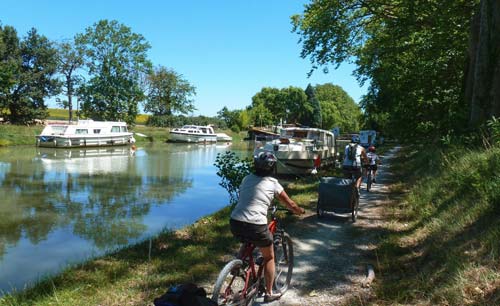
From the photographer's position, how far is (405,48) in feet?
53.0

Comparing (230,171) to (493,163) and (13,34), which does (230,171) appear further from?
(13,34)

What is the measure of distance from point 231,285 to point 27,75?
156ft

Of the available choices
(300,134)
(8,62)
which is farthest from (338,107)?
(300,134)

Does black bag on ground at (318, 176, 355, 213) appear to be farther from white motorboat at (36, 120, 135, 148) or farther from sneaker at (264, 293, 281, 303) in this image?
white motorboat at (36, 120, 135, 148)

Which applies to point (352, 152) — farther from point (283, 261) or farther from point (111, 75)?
point (111, 75)

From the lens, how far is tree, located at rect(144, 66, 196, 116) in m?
66.4

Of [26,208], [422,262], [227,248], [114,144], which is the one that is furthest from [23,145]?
[422,262]

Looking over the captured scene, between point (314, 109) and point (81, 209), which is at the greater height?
point (314, 109)

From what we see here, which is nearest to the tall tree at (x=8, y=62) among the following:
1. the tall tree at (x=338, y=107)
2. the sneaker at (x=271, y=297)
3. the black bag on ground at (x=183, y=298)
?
the sneaker at (x=271, y=297)

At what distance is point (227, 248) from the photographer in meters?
6.91

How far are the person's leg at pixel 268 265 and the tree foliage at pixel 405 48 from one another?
1109 cm

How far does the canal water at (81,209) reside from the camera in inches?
312

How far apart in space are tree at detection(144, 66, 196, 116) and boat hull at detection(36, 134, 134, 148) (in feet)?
73.5

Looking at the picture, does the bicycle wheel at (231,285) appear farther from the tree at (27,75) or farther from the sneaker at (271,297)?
the tree at (27,75)
